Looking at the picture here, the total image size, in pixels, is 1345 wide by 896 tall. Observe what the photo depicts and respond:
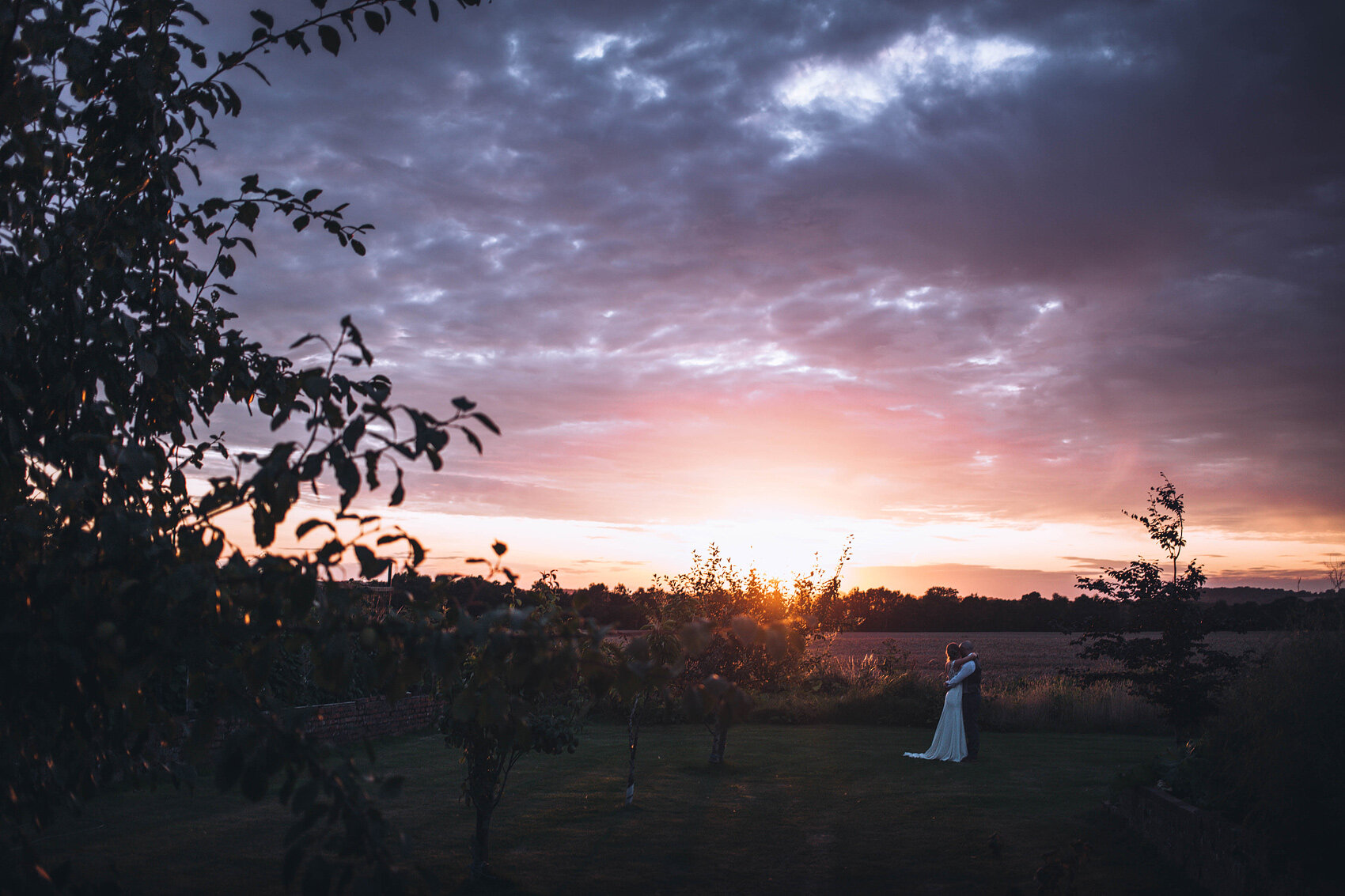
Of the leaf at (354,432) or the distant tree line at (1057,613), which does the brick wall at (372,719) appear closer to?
the distant tree line at (1057,613)

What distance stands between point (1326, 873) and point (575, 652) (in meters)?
6.36

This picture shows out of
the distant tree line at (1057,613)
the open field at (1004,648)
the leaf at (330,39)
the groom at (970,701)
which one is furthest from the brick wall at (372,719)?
the leaf at (330,39)

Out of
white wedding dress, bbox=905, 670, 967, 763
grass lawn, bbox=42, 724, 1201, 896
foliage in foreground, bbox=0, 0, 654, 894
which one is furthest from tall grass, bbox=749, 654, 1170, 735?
foliage in foreground, bbox=0, 0, 654, 894

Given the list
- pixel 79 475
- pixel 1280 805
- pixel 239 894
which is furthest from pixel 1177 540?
pixel 79 475

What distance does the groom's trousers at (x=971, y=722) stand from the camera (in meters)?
14.9

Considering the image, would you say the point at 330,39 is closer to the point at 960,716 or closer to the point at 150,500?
the point at 150,500

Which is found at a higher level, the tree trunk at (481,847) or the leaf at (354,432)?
the leaf at (354,432)

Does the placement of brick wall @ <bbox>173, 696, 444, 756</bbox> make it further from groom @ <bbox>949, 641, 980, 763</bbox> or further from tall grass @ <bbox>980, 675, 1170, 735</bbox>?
tall grass @ <bbox>980, 675, 1170, 735</bbox>

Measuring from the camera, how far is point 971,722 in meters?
14.9

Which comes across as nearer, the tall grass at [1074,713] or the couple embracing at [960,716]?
the couple embracing at [960,716]

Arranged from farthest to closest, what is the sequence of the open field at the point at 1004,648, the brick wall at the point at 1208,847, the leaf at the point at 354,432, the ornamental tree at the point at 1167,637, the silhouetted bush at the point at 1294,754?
the open field at the point at 1004,648
the ornamental tree at the point at 1167,637
the brick wall at the point at 1208,847
the silhouetted bush at the point at 1294,754
the leaf at the point at 354,432

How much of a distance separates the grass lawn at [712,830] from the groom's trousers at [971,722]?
1.57ft

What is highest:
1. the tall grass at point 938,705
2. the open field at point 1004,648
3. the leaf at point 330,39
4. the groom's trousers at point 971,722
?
the leaf at point 330,39

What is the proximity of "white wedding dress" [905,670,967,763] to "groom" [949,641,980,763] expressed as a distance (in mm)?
79
